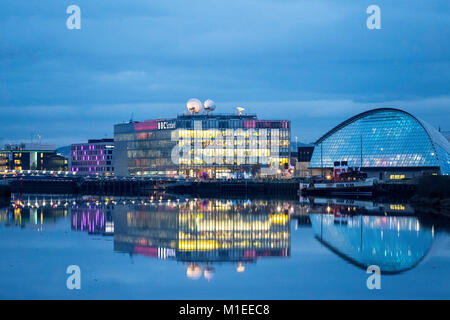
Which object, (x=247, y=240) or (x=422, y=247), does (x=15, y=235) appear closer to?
(x=247, y=240)

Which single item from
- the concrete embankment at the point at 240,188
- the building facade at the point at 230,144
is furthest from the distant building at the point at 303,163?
the concrete embankment at the point at 240,188

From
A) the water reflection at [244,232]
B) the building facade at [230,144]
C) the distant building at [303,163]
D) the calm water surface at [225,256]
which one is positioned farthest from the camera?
the building facade at [230,144]

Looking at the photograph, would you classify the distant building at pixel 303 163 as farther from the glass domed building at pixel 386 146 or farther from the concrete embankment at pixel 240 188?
the concrete embankment at pixel 240 188

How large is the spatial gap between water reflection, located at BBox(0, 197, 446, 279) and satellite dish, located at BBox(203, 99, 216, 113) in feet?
379

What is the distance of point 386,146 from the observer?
15388 centimetres

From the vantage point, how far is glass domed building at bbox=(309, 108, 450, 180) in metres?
146

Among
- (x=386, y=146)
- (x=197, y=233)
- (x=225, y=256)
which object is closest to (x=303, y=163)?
(x=386, y=146)

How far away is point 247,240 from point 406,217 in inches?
1008

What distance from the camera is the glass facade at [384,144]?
14625 cm

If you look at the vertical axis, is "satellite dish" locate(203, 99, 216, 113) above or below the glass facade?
above

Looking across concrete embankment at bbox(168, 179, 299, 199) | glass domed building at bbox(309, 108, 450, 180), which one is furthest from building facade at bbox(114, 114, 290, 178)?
concrete embankment at bbox(168, 179, 299, 199)

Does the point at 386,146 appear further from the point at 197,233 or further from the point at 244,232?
the point at 197,233

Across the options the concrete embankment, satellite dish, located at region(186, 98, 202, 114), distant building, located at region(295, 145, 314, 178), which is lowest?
the concrete embankment

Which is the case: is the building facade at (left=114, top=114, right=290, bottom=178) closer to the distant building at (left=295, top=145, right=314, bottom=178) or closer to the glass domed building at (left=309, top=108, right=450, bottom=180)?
the distant building at (left=295, top=145, right=314, bottom=178)
